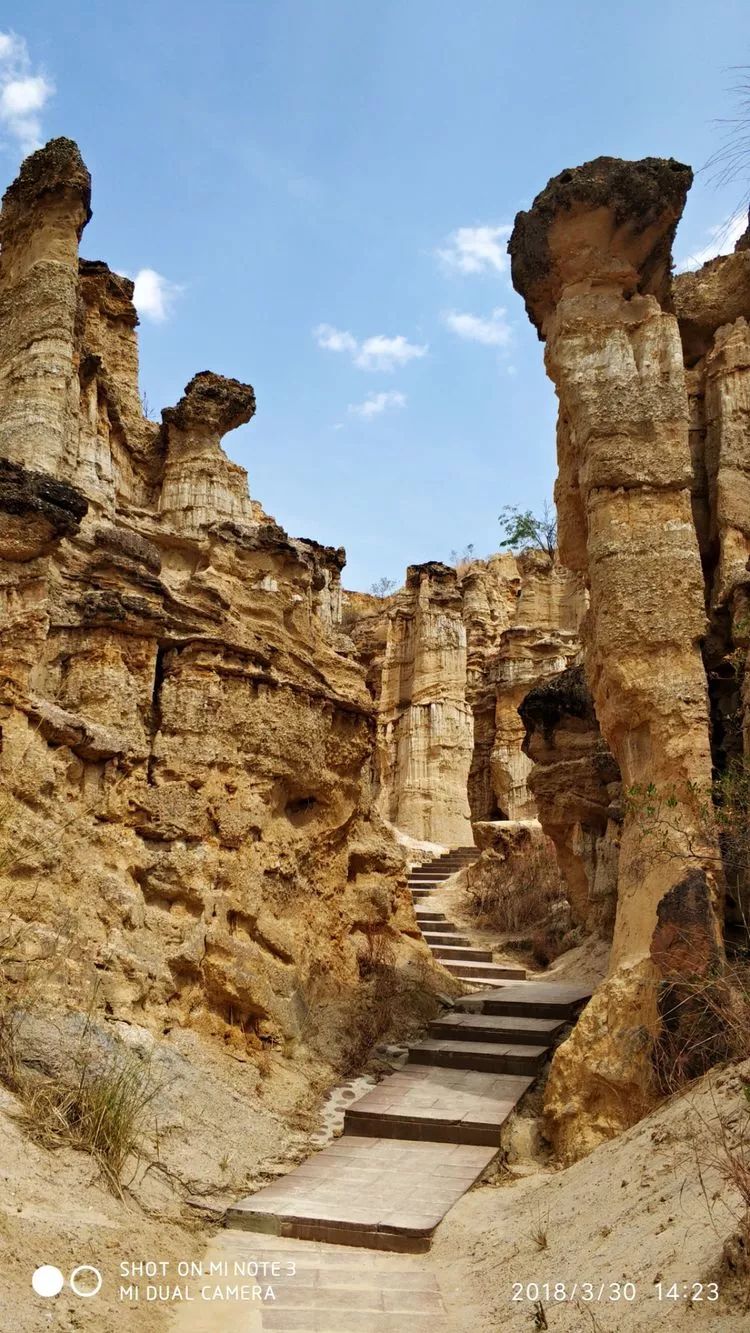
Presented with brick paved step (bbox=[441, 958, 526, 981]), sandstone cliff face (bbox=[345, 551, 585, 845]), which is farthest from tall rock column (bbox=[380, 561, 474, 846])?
brick paved step (bbox=[441, 958, 526, 981])

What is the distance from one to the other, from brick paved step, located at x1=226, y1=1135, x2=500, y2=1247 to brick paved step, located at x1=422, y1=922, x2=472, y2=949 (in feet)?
19.1

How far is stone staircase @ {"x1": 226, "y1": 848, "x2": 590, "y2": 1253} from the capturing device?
5.03 m

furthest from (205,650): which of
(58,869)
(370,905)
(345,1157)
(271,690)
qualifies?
(345,1157)

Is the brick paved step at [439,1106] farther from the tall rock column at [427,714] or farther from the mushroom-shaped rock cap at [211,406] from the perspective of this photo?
the tall rock column at [427,714]

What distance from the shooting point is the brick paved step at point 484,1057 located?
757 centimetres

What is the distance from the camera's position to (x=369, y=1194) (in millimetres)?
5484

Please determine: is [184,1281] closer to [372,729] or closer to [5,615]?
[5,615]

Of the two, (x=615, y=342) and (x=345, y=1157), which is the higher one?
(x=615, y=342)

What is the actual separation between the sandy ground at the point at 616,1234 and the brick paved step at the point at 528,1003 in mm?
3112

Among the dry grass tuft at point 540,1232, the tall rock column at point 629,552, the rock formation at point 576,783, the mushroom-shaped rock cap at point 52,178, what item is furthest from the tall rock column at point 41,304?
the dry grass tuft at point 540,1232

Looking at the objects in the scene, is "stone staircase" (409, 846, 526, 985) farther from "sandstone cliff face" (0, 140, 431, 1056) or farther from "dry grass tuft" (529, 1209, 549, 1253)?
"dry grass tuft" (529, 1209, 549, 1253)

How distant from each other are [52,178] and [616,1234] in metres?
11.0

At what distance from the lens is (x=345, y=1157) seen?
608 cm

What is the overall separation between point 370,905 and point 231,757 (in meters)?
2.35
